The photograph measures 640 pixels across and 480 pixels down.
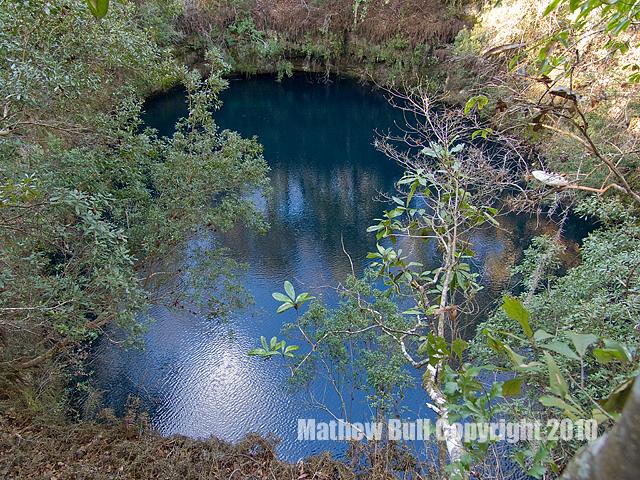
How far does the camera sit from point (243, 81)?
49.1ft

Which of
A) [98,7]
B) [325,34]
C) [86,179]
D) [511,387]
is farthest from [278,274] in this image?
[325,34]

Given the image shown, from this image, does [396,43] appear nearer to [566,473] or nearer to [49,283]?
[49,283]

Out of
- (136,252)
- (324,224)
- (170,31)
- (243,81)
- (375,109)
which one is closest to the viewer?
(136,252)

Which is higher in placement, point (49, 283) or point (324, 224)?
point (49, 283)

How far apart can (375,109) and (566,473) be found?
1346 cm

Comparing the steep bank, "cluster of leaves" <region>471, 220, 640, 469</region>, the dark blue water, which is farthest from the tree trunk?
the steep bank

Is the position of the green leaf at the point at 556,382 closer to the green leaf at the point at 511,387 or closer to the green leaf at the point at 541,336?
the green leaf at the point at 541,336

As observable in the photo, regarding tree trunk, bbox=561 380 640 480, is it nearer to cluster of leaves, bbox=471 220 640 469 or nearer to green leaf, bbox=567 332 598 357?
green leaf, bbox=567 332 598 357

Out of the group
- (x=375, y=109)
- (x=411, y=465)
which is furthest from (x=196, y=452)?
(x=375, y=109)

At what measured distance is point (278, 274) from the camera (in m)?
7.13

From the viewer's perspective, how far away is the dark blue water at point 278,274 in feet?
17.0

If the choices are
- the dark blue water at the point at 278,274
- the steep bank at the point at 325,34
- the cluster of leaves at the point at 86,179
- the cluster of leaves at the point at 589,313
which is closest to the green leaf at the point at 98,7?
the cluster of leaves at the point at 86,179

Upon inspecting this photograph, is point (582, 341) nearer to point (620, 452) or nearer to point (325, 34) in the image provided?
point (620, 452)

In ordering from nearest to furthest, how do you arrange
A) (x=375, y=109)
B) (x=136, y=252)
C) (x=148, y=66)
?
1. (x=148, y=66)
2. (x=136, y=252)
3. (x=375, y=109)
